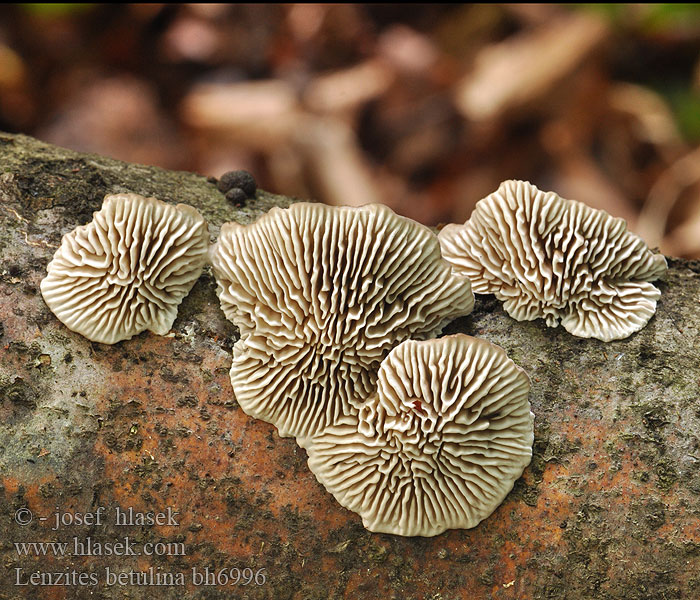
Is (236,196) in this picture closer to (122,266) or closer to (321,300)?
(122,266)

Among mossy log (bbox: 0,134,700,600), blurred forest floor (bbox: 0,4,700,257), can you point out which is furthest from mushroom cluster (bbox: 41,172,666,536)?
blurred forest floor (bbox: 0,4,700,257)

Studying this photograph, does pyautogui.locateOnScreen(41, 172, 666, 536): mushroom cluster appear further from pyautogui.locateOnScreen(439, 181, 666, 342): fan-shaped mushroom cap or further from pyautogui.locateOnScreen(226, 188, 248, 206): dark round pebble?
pyautogui.locateOnScreen(226, 188, 248, 206): dark round pebble

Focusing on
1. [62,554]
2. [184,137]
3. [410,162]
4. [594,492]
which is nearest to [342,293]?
[594,492]

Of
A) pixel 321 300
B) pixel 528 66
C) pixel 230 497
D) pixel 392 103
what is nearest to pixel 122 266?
pixel 321 300

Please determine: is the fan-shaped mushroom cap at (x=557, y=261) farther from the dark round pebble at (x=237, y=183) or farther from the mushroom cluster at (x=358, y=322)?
the dark round pebble at (x=237, y=183)

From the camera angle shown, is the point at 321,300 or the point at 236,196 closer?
the point at 321,300

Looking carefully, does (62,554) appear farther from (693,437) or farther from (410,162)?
(410,162)
